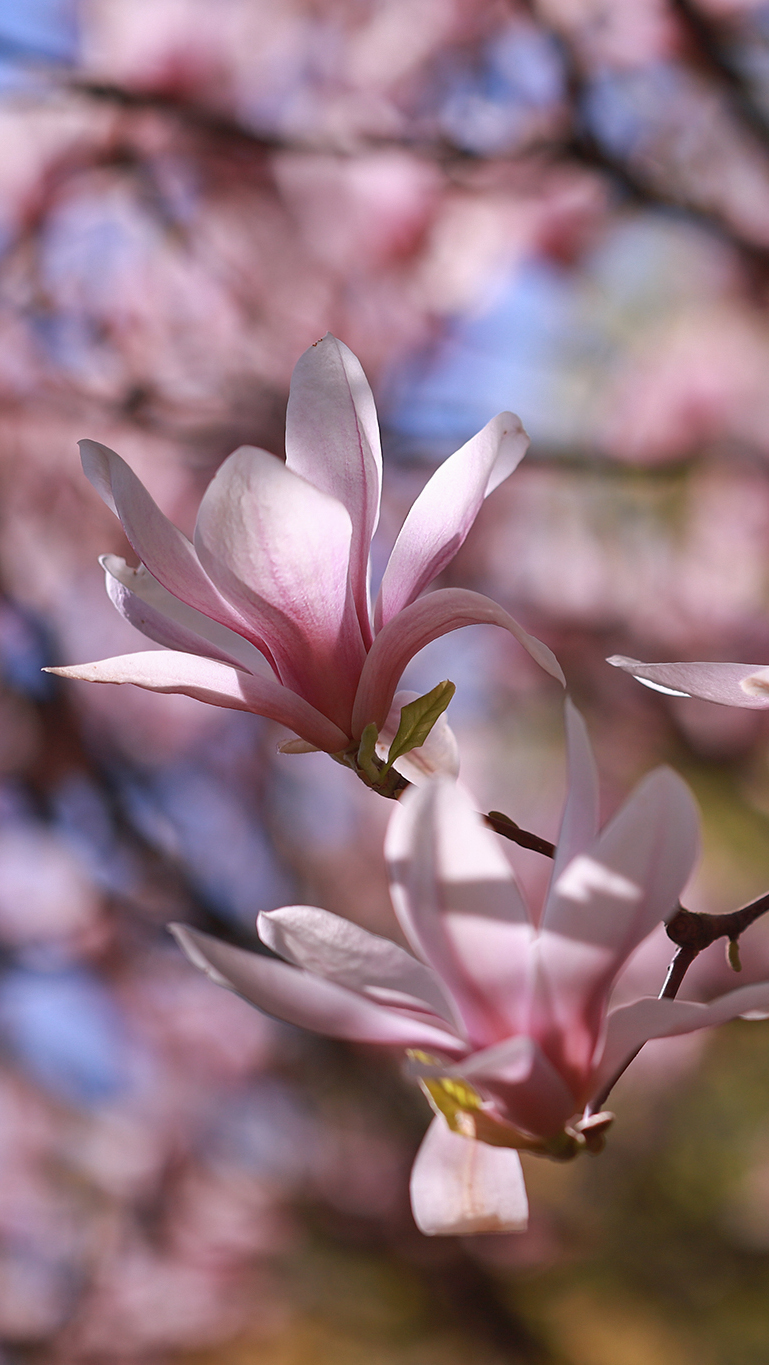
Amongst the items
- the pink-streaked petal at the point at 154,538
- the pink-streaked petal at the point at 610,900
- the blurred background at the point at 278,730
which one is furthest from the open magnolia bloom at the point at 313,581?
the blurred background at the point at 278,730

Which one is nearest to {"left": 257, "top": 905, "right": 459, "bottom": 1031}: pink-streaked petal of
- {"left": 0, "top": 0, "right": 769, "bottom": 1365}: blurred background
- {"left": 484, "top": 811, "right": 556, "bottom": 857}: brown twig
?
{"left": 484, "top": 811, "right": 556, "bottom": 857}: brown twig

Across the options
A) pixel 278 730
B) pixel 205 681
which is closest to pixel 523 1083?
pixel 205 681

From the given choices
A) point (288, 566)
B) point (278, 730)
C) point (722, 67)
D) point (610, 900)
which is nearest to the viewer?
point (610, 900)

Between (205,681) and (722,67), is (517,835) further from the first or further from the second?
(722,67)

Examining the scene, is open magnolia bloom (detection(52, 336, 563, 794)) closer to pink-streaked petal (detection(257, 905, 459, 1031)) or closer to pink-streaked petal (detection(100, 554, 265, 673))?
pink-streaked petal (detection(100, 554, 265, 673))

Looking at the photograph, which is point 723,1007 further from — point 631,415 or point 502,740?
point 502,740

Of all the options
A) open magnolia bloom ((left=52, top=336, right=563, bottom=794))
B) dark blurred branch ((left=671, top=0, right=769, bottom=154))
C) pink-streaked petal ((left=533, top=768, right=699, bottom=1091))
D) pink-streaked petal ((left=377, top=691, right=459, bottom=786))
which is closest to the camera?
pink-streaked petal ((left=533, top=768, right=699, bottom=1091))

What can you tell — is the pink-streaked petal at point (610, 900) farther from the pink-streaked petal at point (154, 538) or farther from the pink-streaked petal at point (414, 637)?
the pink-streaked petal at point (154, 538)
